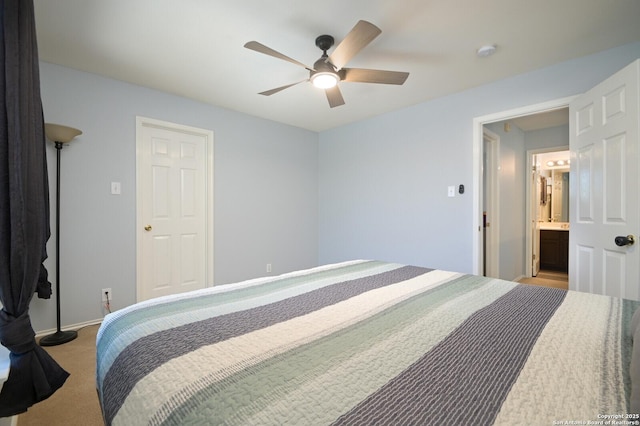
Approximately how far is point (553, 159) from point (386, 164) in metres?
3.94

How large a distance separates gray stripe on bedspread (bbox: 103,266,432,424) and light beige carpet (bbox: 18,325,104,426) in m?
1.04

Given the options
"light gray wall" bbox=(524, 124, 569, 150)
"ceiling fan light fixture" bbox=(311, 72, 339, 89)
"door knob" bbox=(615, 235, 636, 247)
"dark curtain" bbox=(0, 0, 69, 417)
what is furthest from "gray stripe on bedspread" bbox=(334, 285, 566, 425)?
"light gray wall" bbox=(524, 124, 569, 150)

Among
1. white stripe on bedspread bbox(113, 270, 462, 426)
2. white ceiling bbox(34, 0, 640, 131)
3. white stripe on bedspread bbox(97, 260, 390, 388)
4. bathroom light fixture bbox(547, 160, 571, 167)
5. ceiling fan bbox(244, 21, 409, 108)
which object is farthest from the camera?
bathroom light fixture bbox(547, 160, 571, 167)

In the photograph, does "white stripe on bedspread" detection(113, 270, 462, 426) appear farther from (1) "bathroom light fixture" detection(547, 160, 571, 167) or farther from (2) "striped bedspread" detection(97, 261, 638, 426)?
(1) "bathroom light fixture" detection(547, 160, 571, 167)

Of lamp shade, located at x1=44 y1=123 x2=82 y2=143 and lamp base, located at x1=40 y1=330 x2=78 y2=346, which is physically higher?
lamp shade, located at x1=44 y1=123 x2=82 y2=143

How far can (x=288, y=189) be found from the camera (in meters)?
4.14

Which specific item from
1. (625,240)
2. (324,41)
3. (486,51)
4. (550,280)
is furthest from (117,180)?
(550,280)

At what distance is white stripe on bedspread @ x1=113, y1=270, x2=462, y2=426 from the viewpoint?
672 millimetres

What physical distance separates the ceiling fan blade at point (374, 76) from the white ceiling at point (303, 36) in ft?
0.91

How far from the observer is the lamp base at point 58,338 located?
2.21m

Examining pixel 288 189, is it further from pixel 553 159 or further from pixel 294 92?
pixel 553 159

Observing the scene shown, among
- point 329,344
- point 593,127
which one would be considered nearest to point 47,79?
point 329,344

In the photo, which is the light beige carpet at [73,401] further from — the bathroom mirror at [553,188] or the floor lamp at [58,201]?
the bathroom mirror at [553,188]

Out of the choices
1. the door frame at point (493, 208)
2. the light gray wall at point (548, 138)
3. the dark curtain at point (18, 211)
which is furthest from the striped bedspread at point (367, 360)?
the light gray wall at point (548, 138)
